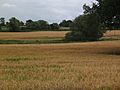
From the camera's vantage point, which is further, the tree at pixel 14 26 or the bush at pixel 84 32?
the tree at pixel 14 26

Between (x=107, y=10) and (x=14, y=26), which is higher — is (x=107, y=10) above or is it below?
above

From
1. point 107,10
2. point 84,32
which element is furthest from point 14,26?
point 107,10

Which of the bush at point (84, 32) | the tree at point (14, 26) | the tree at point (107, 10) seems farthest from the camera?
the tree at point (14, 26)

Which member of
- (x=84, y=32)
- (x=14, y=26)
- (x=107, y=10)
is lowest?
(x=84, y=32)

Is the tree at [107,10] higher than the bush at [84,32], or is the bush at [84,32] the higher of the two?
the tree at [107,10]

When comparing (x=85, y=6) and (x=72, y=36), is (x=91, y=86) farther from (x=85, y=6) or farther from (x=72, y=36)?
(x=72, y=36)

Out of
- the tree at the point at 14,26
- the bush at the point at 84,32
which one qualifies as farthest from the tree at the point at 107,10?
the tree at the point at 14,26

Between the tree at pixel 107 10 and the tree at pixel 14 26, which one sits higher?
the tree at pixel 107 10

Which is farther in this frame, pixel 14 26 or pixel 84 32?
pixel 14 26

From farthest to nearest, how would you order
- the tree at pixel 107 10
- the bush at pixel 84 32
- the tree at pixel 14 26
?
the tree at pixel 14 26, the bush at pixel 84 32, the tree at pixel 107 10

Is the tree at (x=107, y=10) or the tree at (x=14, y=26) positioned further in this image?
the tree at (x=14, y=26)

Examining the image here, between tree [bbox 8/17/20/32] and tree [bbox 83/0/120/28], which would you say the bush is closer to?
tree [bbox 8/17/20/32]

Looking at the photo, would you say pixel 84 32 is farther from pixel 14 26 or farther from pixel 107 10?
pixel 107 10

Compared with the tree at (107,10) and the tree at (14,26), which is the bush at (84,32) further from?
the tree at (107,10)
